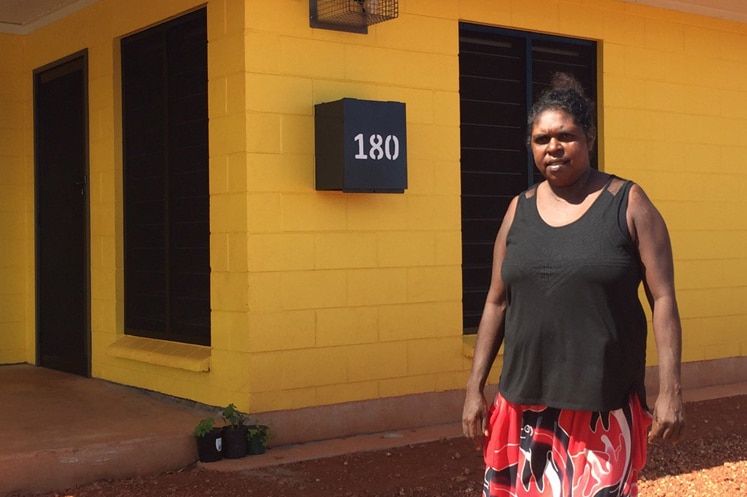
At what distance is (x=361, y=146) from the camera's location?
6496 mm

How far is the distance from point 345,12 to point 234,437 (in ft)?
8.71

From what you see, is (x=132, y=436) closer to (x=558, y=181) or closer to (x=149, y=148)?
(x=149, y=148)

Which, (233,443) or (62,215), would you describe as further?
(62,215)

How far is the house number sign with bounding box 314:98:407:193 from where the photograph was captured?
6434 millimetres

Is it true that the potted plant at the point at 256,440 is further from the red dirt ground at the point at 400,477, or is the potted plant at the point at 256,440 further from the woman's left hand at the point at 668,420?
the woman's left hand at the point at 668,420

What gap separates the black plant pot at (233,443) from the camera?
6.19m

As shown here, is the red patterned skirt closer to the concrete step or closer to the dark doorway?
the concrete step

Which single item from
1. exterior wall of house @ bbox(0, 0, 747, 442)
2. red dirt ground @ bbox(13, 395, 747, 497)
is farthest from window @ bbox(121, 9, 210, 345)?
red dirt ground @ bbox(13, 395, 747, 497)

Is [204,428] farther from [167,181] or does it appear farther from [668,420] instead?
[668,420]

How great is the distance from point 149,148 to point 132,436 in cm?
239

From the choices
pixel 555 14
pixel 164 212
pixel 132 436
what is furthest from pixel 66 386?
pixel 555 14

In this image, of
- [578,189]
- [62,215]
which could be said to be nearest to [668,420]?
[578,189]

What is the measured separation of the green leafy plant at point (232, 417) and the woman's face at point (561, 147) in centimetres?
334

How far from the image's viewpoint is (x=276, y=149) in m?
6.49
